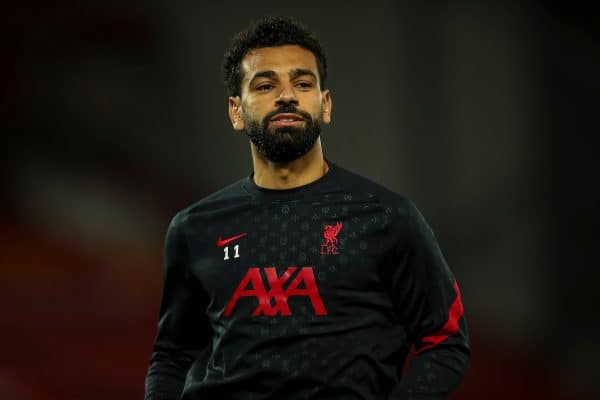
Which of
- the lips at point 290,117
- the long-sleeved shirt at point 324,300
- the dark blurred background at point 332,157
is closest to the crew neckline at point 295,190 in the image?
the long-sleeved shirt at point 324,300

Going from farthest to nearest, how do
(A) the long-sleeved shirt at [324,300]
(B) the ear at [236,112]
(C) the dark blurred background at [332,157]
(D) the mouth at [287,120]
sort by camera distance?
1. (C) the dark blurred background at [332,157]
2. (B) the ear at [236,112]
3. (D) the mouth at [287,120]
4. (A) the long-sleeved shirt at [324,300]

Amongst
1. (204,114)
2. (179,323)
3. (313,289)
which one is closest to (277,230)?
(313,289)

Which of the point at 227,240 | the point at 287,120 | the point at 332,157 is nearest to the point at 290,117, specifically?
the point at 287,120

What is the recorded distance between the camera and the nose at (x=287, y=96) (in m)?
1.45

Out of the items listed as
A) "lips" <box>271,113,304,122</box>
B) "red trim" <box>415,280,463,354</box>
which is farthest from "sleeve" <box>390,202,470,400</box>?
"lips" <box>271,113,304,122</box>

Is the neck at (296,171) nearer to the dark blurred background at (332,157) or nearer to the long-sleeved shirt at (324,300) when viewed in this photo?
the long-sleeved shirt at (324,300)

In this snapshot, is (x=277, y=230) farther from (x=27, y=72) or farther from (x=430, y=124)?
(x=27, y=72)

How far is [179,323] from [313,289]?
0.28 m

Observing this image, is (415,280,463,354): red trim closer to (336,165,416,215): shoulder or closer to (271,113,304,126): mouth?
(336,165,416,215): shoulder

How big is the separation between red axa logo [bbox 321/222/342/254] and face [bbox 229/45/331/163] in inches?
5.3

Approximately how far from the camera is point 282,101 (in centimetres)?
146

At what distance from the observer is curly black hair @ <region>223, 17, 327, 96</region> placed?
152 centimetres

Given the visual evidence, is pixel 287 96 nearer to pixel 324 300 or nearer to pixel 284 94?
pixel 284 94

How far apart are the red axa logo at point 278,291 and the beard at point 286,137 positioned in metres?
0.19
